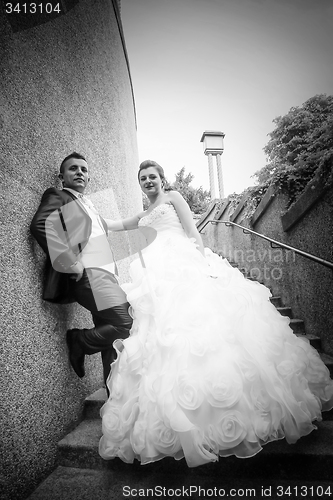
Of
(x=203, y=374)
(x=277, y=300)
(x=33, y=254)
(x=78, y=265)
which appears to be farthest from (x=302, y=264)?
(x=33, y=254)

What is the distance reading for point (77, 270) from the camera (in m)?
1.84

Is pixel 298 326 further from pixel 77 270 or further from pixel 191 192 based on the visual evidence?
pixel 191 192

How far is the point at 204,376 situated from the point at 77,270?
3.44 feet

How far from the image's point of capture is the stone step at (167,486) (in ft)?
4.82

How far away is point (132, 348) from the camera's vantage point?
64.6 inches

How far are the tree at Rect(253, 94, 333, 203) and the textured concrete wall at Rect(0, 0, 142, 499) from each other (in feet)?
8.01

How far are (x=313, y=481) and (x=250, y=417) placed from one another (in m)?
0.64

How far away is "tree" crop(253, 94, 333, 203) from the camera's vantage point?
2.89 meters

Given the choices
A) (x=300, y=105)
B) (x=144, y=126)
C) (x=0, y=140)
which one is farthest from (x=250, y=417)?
(x=144, y=126)

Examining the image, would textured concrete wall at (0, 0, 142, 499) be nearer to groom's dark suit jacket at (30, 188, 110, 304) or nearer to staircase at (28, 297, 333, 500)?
groom's dark suit jacket at (30, 188, 110, 304)

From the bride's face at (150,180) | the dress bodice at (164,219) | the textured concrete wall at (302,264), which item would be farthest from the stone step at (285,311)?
the bride's face at (150,180)

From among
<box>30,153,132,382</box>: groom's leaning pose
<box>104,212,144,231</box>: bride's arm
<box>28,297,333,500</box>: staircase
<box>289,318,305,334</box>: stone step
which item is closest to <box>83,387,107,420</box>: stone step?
<box>30,153,132,382</box>: groom's leaning pose

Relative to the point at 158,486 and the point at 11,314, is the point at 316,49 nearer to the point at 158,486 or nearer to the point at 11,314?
the point at 11,314

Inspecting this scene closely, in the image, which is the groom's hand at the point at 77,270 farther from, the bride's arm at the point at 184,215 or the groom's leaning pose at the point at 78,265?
the bride's arm at the point at 184,215
